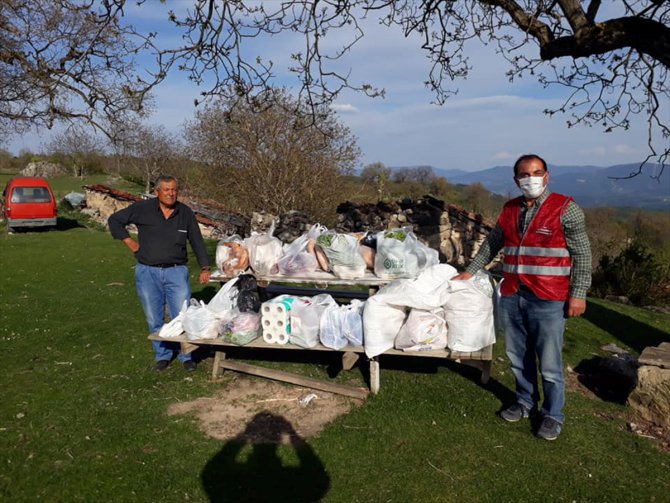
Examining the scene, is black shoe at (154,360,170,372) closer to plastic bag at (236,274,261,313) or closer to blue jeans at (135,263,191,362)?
blue jeans at (135,263,191,362)

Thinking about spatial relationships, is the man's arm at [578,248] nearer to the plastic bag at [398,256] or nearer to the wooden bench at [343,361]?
the wooden bench at [343,361]

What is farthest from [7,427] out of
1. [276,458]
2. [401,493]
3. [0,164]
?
[0,164]

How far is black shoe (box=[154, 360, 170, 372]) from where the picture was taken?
5015mm

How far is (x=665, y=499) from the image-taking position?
123 inches

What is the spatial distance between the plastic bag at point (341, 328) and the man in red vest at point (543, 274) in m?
1.17

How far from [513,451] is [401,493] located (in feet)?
3.22

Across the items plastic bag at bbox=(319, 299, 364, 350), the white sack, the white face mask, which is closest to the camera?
the white face mask

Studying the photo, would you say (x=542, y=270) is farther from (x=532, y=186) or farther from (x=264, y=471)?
(x=264, y=471)

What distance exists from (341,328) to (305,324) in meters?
0.31

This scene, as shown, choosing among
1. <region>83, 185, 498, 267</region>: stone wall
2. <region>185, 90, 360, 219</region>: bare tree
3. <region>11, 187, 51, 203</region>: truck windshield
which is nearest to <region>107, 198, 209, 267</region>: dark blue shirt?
<region>83, 185, 498, 267</region>: stone wall

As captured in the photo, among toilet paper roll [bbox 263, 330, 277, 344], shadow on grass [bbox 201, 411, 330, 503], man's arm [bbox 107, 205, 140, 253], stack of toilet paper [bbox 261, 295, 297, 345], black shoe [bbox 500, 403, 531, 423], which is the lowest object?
shadow on grass [bbox 201, 411, 330, 503]

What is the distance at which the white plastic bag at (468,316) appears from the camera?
394 cm

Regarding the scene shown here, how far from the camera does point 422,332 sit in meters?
3.93

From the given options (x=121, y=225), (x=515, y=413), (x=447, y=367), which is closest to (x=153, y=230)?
(x=121, y=225)
